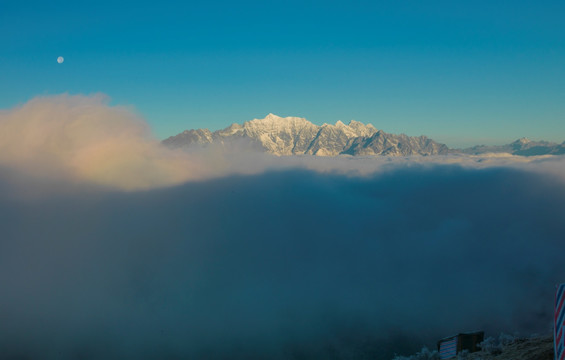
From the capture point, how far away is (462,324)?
186 meters

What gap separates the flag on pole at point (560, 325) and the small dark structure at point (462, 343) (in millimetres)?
19353

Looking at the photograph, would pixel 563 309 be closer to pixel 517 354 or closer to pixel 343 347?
pixel 517 354

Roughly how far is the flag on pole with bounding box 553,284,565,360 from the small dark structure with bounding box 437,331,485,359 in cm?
1935

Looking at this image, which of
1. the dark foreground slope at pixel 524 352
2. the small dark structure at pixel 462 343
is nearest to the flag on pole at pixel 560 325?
the dark foreground slope at pixel 524 352

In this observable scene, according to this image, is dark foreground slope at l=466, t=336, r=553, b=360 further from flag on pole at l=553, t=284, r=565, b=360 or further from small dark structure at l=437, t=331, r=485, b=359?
small dark structure at l=437, t=331, r=485, b=359

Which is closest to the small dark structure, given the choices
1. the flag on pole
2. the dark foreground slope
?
the dark foreground slope

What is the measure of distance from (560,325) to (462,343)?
2134cm

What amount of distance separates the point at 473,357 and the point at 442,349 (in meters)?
12.9

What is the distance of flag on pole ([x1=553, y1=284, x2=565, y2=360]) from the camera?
22344 mm

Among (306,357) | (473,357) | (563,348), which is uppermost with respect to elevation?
(563,348)

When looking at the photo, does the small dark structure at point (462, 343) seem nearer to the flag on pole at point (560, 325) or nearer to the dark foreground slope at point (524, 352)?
the dark foreground slope at point (524, 352)

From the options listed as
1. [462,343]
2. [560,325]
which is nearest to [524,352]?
[560,325]

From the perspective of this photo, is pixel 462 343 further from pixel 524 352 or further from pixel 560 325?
pixel 560 325

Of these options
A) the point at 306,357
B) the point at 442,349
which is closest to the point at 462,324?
the point at 306,357
